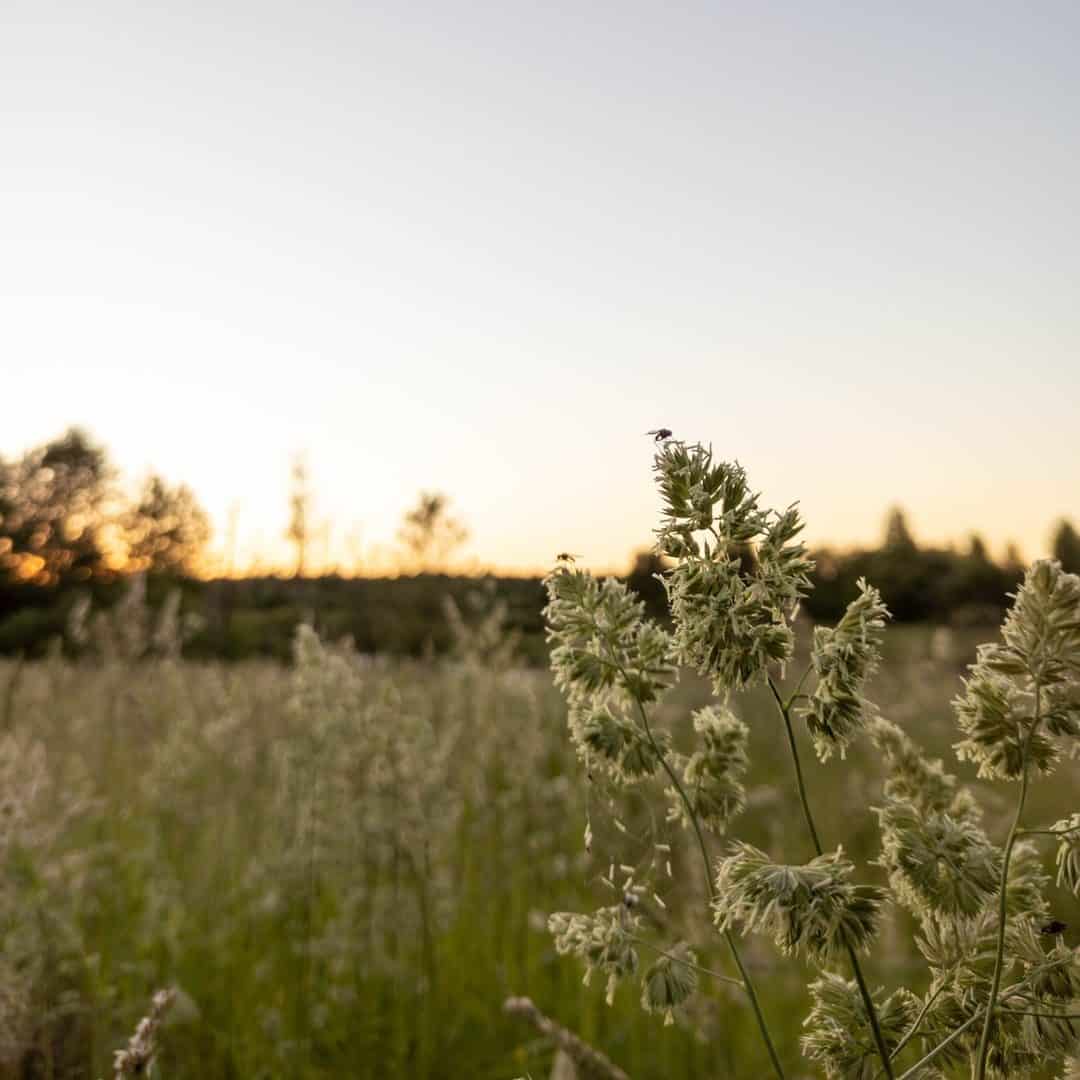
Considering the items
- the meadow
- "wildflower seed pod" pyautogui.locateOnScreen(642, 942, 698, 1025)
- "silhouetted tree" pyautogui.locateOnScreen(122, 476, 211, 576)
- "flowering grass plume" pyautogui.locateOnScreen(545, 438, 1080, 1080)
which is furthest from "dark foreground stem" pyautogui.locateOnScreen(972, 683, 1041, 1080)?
"silhouetted tree" pyautogui.locateOnScreen(122, 476, 211, 576)

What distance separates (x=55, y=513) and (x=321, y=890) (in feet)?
157

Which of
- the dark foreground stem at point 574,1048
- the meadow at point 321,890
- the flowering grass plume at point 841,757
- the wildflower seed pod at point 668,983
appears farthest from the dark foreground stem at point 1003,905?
the meadow at point 321,890

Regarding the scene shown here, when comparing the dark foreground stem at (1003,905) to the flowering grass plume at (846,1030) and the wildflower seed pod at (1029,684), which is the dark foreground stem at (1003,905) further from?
the flowering grass plume at (846,1030)

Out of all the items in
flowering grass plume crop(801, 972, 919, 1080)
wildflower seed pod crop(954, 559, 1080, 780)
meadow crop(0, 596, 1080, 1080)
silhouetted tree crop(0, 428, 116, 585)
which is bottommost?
meadow crop(0, 596, 1080, 1080)

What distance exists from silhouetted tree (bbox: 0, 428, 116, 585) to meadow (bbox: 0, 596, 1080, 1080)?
1639 inches

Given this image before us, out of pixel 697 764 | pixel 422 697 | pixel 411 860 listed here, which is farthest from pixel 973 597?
pixel 697 764

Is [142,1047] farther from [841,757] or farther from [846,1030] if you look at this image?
[841,757]

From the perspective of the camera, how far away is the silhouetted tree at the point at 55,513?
44.5 m

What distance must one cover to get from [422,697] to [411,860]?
2972mm

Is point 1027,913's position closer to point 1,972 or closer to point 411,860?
point 1,972

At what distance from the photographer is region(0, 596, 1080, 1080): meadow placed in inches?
160

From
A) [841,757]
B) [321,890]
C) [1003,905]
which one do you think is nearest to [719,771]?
[841,757]

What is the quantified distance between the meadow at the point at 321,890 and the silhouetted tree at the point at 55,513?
41.6 metres

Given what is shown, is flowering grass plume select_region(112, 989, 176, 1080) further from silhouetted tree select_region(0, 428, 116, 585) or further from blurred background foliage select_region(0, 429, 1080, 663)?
silhouetted tree select_region(0, 428, 116, 585)
